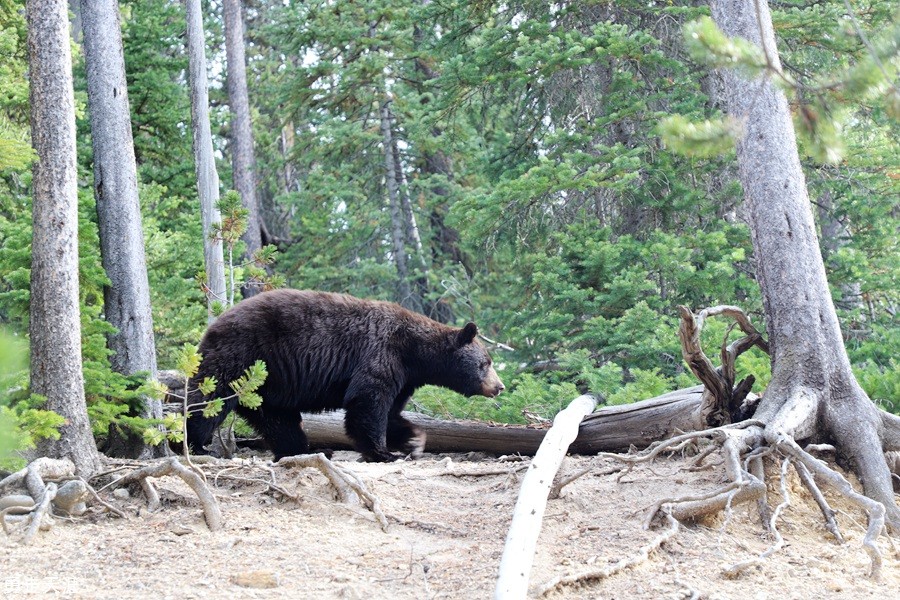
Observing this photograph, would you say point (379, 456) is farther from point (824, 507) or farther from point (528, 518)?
point (528, 518)

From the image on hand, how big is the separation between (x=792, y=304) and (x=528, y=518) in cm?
339

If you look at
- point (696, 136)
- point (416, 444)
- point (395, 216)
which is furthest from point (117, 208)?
point (395, 216)

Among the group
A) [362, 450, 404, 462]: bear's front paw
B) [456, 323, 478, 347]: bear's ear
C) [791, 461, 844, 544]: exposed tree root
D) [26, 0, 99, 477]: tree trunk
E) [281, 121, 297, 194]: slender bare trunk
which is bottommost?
[362, 450, 404, 462]: bear's front paw

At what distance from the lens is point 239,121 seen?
20.6m

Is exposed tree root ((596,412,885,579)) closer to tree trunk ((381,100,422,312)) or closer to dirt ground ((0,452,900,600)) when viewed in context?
dirt ground ((0,452,900,600))

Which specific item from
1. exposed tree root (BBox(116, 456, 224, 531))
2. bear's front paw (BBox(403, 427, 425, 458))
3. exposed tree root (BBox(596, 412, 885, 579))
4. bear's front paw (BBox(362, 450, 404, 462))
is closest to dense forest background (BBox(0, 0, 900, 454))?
exposed tree root (BBox(116, 456, 224, 531))

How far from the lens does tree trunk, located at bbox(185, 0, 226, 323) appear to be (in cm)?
1184

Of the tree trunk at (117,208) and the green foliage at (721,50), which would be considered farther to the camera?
the tree trunk at (117,208)

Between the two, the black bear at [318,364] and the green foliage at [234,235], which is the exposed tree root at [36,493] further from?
the green foliage at [234,235]

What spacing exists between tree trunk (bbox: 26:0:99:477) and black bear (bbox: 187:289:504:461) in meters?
2.09

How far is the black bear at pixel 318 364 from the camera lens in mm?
8164

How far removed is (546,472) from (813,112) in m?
2.35

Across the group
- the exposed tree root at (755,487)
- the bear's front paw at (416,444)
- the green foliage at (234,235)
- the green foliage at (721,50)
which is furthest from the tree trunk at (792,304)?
the green foliage at (234,235)

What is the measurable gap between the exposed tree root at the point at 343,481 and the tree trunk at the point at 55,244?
55.9 inches
